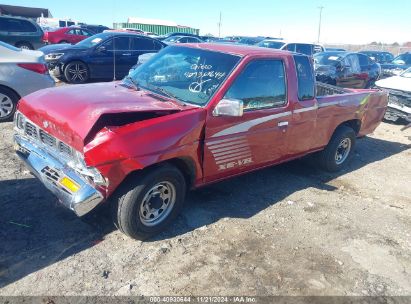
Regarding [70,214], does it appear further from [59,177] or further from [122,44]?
[122,44]

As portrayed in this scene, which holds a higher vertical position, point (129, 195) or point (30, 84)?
point (30, 84)

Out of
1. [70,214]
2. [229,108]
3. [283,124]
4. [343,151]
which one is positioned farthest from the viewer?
[343,151]

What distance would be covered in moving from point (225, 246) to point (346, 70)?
9.95 metres

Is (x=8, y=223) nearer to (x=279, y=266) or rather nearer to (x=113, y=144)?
(x=113, y=144)

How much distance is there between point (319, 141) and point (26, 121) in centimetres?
389

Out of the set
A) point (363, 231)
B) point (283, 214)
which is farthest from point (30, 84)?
point (363, 231)

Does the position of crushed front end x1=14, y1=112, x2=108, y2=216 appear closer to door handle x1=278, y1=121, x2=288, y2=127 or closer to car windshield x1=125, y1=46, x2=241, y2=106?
car windshield x1=125, y1=46, x2=241, y2=106

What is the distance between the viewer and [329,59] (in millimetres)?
12266

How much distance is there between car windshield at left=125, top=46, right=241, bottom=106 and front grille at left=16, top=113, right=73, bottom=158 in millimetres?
1225

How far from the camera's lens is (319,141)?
17.6 feet

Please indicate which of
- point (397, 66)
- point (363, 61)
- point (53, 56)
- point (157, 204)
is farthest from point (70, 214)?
point (397, 66)

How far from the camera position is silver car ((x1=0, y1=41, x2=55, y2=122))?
6473mm

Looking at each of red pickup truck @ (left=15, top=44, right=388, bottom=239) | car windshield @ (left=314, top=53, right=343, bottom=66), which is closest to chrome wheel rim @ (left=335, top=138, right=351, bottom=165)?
red pickup truck @ (left=15, top=44, right=388, bottom=239)

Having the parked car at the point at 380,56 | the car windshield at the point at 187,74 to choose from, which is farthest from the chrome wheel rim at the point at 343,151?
the parked car at the point at 380,56
